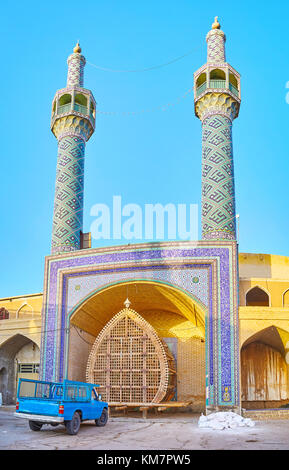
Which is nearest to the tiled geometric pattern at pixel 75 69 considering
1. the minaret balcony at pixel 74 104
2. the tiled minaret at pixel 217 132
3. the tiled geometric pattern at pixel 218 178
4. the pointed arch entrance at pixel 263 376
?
the minaret balcony at pixel 74 104

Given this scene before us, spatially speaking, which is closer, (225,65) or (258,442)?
(258,442)

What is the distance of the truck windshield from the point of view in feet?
31.3

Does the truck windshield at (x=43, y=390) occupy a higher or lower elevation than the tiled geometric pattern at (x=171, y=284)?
lower

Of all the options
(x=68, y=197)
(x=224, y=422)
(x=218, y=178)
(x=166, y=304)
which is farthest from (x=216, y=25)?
(x=224, y=422)

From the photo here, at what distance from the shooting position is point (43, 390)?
1374 cm

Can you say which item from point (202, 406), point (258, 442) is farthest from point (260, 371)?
point (258, 442)

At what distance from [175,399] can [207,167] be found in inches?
290

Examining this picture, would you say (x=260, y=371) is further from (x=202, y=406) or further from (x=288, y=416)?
(x=288, y=416)

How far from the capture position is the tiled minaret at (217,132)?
14.9 m

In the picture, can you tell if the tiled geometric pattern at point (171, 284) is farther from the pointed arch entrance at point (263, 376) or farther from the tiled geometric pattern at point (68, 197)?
the pointed arch entrance at point (263, 376)

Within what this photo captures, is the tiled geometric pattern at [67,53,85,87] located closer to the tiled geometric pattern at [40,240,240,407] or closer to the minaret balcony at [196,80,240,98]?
the minaret balcony at [196,80,240,98]

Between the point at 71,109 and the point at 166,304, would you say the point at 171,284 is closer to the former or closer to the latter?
the point at 166,304

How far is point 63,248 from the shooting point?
1595 cm

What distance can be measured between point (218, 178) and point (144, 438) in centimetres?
905
